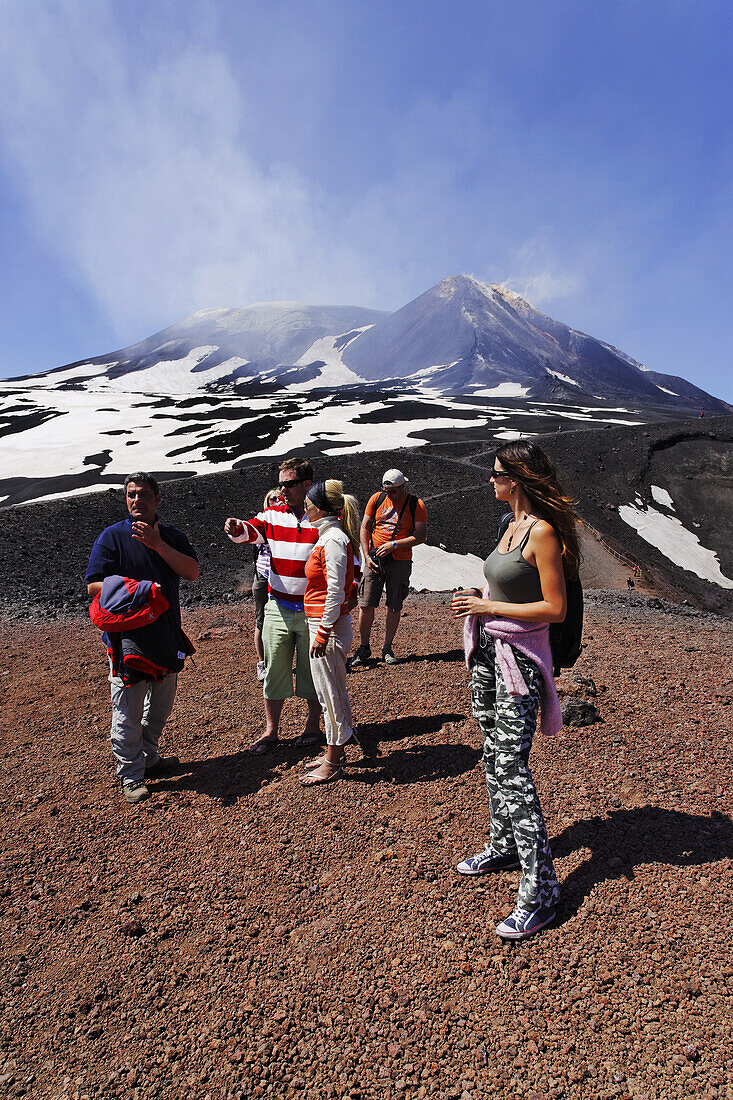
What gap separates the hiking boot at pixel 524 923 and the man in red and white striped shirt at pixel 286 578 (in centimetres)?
246

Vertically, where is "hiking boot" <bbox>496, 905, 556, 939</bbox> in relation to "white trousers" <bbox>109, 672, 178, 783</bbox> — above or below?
below

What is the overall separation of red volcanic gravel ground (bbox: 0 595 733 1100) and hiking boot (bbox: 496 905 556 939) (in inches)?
2.8

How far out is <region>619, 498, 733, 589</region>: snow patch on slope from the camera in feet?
52.3

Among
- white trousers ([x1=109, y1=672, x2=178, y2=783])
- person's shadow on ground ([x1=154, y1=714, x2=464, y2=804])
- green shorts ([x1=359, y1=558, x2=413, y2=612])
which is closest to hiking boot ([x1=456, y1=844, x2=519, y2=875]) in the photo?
person's shadow on ground ([x1=154, y1=714, x2=464, y2=804])

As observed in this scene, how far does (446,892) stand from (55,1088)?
2.03 meters

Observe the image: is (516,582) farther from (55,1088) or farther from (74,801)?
(74,801)

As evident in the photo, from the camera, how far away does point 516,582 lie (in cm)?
300

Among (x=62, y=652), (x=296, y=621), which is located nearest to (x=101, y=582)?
(x=296, y=621)

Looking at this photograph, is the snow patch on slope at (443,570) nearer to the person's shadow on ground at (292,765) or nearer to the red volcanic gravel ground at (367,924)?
the red volcanic gravel ground at (367,924)

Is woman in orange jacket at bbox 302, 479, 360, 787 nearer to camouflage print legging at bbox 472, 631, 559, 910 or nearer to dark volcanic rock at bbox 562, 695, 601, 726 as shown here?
camouflage print legging at bbox 472, 631, 559, 910

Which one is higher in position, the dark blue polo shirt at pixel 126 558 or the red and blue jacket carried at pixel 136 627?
the dark blue polo shirt at pixel 126 558

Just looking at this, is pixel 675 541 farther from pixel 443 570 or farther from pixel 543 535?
pixel 543 535

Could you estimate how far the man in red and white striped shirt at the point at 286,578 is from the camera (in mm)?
4637

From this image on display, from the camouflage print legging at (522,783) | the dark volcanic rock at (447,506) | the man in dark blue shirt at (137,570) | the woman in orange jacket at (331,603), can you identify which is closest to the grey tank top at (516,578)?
the camouflage print legging at (522,783)
